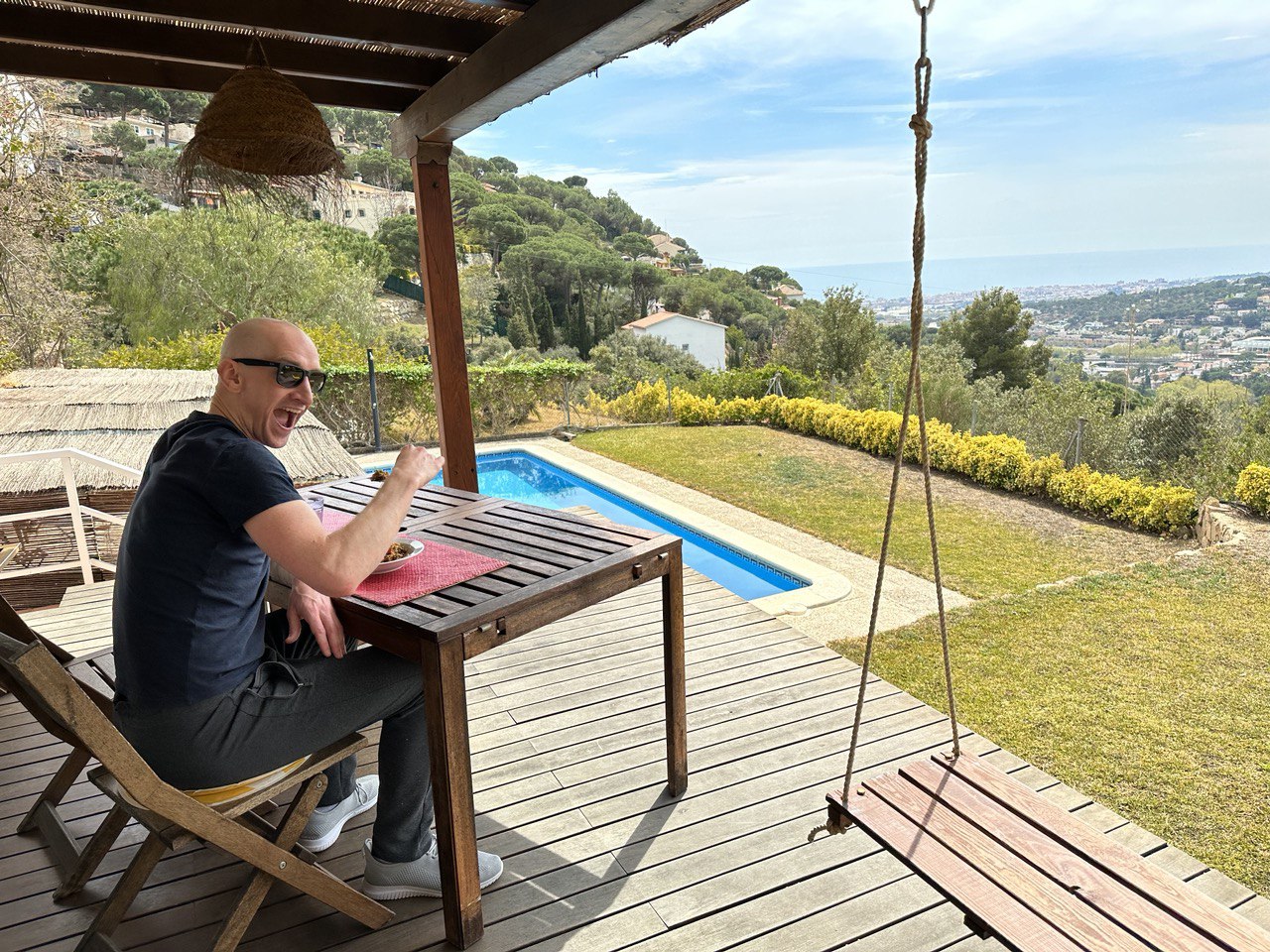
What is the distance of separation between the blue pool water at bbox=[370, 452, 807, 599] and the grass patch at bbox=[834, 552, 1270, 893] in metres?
1.65

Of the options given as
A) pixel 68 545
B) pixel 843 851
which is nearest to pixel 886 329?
pixel 68 545

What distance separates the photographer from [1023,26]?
188ft

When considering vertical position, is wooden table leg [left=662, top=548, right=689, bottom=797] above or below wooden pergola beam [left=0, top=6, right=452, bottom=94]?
below

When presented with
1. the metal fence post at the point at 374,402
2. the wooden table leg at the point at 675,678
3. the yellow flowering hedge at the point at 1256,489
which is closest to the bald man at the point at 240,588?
the wooden table leg at the point at 675,678

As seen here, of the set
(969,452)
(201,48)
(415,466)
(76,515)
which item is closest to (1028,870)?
(415,466)

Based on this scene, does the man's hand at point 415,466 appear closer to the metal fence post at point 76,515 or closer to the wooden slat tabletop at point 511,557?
the wooden slat tabletop at point 511,557

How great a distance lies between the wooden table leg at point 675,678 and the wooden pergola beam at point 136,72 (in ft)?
8.08

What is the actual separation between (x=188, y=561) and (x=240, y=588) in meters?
0.11

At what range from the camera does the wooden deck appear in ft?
5.69

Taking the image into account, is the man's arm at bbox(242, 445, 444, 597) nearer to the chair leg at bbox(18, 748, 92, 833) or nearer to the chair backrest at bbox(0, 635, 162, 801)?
the chair backrest at bbox(0, 635, 162, 801)

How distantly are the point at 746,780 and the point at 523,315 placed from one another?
2933 cm

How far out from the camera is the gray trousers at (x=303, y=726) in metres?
1.46

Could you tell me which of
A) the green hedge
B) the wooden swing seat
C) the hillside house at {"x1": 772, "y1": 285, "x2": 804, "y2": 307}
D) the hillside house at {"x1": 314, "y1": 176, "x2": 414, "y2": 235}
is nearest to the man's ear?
the wooden swing seat

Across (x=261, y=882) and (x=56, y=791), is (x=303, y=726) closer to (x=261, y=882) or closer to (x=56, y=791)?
(x=261, y=882)
